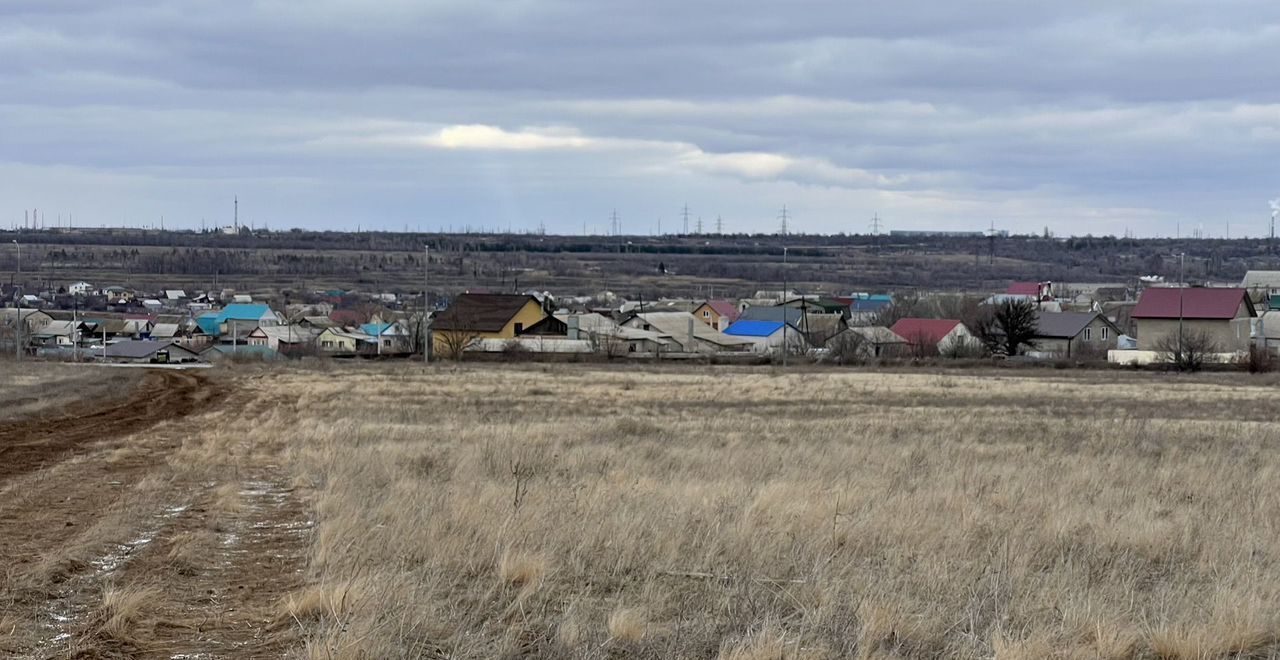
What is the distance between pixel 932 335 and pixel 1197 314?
17.2 m

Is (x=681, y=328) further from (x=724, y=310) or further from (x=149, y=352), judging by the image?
(x=149, y=352)

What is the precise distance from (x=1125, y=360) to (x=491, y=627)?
74.1m

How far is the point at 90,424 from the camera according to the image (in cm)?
2469

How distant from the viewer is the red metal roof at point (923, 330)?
8864cm

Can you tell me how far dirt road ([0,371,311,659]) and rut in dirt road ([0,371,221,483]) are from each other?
0.31 feet

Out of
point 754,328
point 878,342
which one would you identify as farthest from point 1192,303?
point 754,328

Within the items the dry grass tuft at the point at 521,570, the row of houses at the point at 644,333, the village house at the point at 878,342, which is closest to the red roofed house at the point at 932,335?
the row of houses at the point at 644,333

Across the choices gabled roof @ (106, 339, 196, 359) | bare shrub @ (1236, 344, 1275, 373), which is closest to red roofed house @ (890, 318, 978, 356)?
bare shrub @ (1236, 344, 1275, 373)

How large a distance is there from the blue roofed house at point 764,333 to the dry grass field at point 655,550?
7344 centimetres

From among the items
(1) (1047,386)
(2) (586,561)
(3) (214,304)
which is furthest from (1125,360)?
(3) (214,304)

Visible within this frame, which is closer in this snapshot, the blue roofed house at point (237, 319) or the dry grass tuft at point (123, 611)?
the dry grass tuft at point (123, 611)

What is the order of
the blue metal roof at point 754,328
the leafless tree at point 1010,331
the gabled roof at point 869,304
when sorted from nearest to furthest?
the leafless tree at point 1010,331 → the blue metal roof at point 754,328 → the gabled roof at point 869,304

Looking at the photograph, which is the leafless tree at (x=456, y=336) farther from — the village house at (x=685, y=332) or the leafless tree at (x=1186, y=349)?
the leafless tree at (x=1186, y=349)

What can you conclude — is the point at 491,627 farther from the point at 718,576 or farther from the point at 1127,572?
the point at 1127,572
